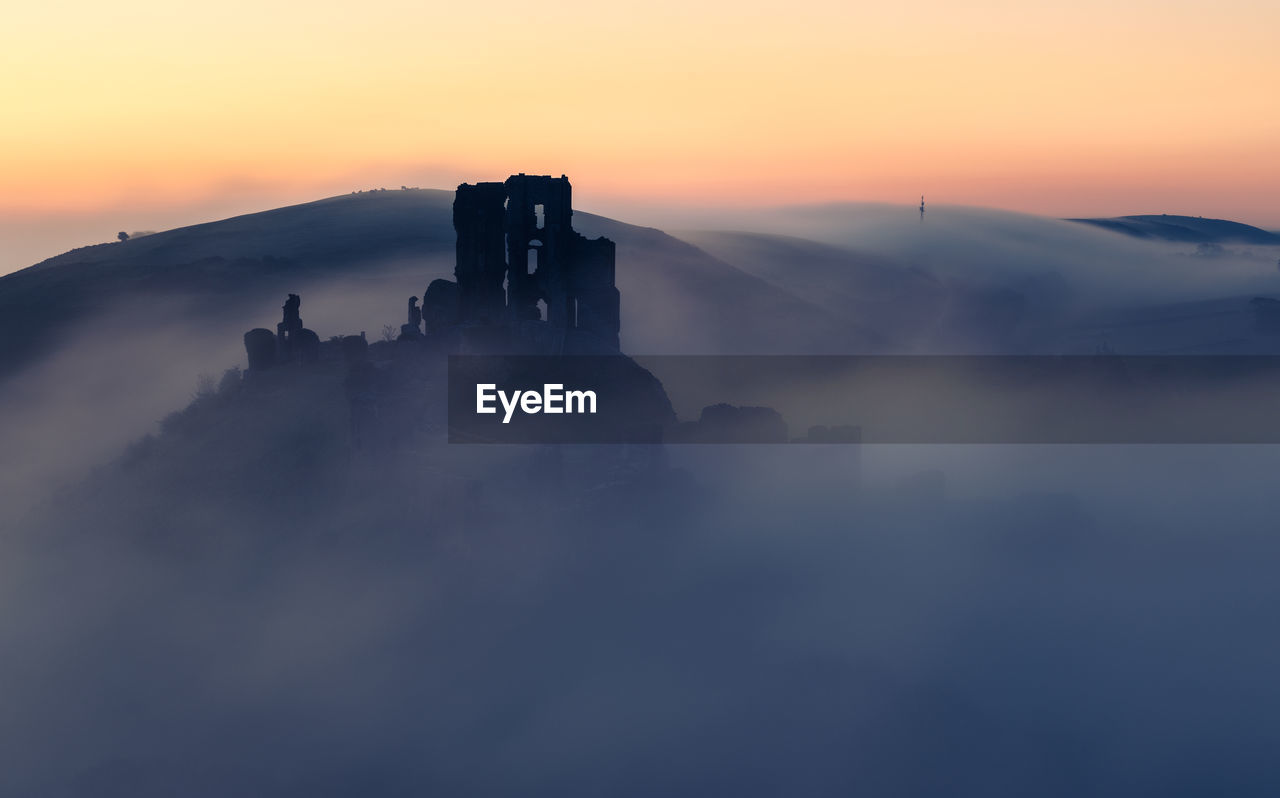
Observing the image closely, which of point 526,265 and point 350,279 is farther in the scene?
point 350,279

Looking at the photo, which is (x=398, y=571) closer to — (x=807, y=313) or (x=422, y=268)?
(x=422, y=268)

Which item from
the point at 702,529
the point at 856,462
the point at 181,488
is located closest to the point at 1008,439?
the point at 856,462

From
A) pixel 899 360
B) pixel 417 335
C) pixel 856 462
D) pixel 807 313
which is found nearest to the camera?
pixel 417 335

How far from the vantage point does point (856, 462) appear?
59781mm

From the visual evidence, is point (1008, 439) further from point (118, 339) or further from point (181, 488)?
point (118, 339)

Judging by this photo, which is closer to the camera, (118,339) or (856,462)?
(856,462)

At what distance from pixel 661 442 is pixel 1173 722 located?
2601 cm

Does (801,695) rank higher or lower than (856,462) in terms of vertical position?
lower

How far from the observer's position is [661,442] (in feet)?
169

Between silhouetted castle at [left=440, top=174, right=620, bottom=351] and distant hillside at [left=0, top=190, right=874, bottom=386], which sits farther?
distant hillside at [left=0, top=190, right=874, bottom=386]

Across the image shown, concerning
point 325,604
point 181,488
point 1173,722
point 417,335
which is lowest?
point 1173,722

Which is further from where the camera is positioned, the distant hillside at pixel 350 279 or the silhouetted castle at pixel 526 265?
the distant hillside at pixel 350 279

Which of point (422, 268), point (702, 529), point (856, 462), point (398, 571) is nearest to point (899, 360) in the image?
point (422, 268)

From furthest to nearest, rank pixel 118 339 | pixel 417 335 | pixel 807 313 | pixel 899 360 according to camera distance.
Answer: pixel 807 313, pixel 899 360, pixel 118 339, pixel 417 335
